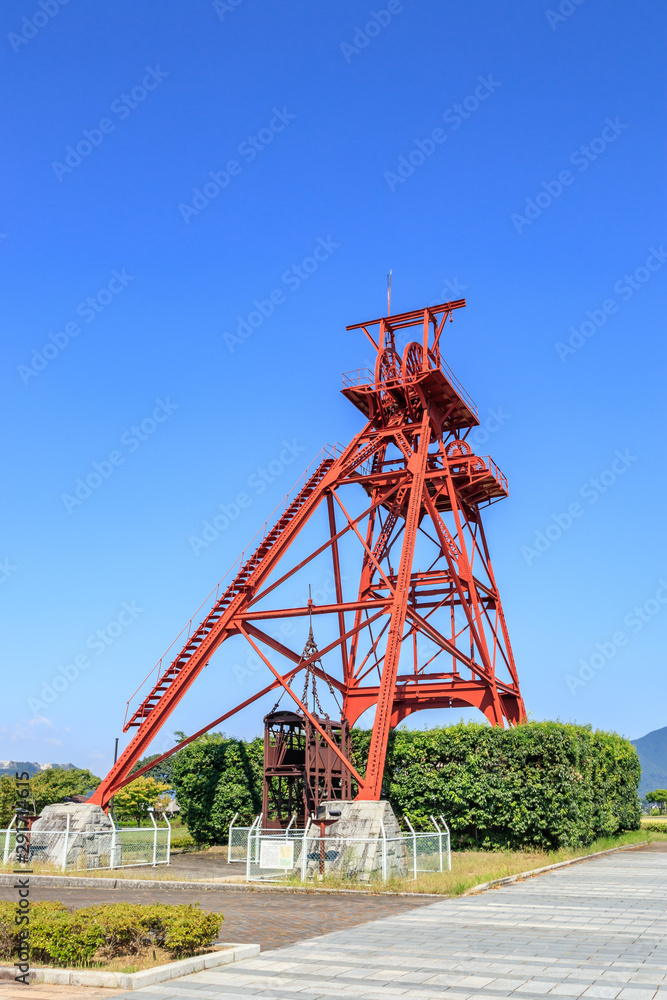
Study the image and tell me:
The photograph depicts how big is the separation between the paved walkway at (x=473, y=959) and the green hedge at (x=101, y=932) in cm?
64

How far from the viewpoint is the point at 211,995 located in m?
7.70

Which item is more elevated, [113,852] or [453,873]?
[113,852]

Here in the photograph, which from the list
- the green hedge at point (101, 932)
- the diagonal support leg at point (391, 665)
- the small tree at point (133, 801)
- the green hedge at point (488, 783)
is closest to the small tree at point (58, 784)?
the small tree at point (133, 801)

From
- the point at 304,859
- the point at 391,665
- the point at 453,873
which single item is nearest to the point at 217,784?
the point at 391,665

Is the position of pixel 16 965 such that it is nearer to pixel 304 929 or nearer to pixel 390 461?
pixel 304 929

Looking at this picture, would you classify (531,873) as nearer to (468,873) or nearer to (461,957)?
(468,873)

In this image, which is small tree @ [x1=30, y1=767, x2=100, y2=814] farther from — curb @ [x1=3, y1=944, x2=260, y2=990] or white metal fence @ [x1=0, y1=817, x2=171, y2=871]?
Answer: curb @ [x1=3, y1=944, x2=260, y2=990]

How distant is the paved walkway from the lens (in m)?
7.84

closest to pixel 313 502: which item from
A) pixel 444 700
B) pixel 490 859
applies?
pixel 444 700

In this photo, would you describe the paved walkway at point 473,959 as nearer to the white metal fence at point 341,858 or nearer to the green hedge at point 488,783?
the white metal fence at point 341,858

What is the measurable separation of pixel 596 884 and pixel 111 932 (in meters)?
12.3

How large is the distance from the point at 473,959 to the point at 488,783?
602 inches

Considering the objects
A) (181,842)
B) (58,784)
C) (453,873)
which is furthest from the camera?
(58,784)

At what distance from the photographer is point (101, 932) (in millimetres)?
9008
